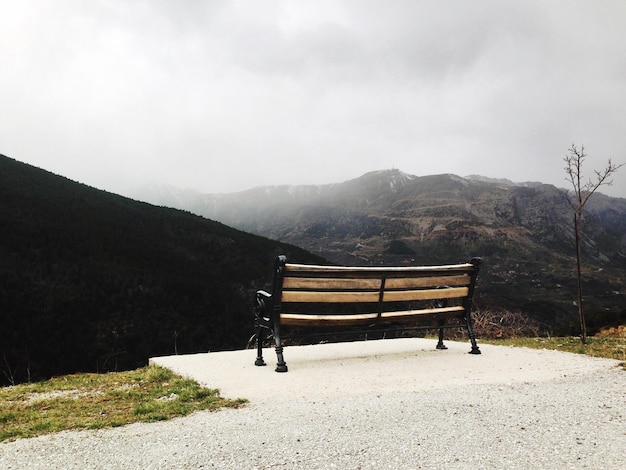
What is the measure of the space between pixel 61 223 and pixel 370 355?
131ft

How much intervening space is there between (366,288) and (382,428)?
101 inches

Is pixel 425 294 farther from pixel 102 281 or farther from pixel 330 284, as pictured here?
pixel 102 281

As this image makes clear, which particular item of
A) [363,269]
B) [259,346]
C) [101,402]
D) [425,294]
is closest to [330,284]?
[363,269]

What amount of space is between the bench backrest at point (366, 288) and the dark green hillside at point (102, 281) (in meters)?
19.6

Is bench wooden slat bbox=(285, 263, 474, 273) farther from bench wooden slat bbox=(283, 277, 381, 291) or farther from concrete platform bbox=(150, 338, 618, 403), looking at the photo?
concrete platform bbox=(150, 338, 618, 403)

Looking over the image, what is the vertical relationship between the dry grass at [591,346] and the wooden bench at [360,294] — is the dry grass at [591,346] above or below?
below

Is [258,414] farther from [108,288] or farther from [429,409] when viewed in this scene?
[108,288]

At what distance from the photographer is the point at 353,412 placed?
3641 mm

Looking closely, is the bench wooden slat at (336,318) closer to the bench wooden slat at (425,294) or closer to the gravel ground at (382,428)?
the bench wooden slat at (425,294)

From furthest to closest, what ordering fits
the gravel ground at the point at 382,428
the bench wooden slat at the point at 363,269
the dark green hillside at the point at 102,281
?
the dark green hillside at the point at 102,281 → the bench wooden slat at the point at 363,269 → the gravel ground at the point at 382,428

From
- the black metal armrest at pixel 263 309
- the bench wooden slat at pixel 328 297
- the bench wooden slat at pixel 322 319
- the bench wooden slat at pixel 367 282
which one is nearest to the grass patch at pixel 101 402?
the black metal armrest at pixel 263 309

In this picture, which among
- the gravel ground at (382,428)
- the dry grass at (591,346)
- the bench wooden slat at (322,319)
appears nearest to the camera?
the gravel ground at (382,428)

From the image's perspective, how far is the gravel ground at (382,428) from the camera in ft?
9.11

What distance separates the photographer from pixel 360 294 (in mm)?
5699
